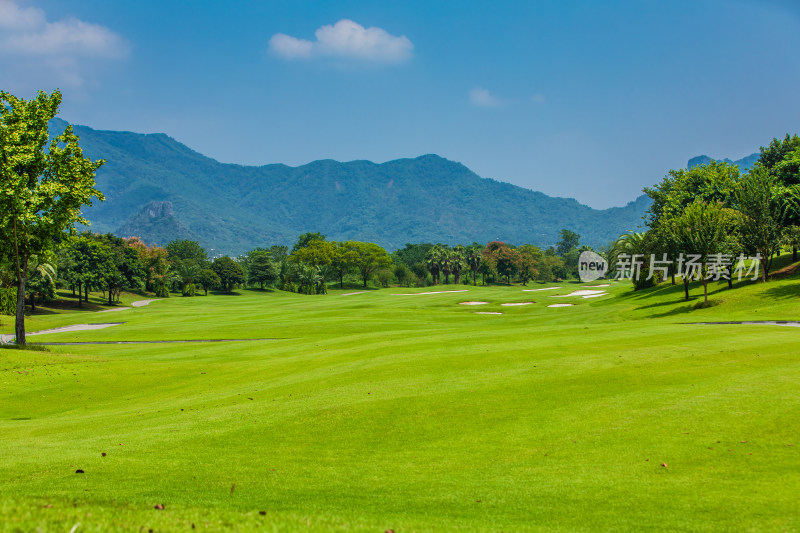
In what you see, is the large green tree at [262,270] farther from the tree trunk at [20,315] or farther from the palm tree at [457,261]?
the tree trunk at [20,315]

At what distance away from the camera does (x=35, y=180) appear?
29406 mm

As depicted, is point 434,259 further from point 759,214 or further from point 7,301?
point 759,214

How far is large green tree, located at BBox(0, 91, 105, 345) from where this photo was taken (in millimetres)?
27219

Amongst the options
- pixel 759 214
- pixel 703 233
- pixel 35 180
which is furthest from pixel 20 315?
pixel 759 214

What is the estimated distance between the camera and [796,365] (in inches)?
588

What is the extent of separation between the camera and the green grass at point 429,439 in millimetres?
7062

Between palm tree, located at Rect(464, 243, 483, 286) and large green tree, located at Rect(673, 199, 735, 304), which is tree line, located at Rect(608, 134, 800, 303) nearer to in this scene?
large green tree, located at Rect(673, 199, 735, 304)

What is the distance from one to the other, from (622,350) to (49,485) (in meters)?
18.2

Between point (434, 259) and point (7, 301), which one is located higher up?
point (434, 259)

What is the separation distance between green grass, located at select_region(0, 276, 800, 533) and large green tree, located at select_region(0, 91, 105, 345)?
942 cm

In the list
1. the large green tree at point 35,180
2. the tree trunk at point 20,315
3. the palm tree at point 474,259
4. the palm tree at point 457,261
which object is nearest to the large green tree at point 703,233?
the large green tree at point 35,180

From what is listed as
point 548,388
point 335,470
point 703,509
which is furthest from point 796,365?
point 335,470

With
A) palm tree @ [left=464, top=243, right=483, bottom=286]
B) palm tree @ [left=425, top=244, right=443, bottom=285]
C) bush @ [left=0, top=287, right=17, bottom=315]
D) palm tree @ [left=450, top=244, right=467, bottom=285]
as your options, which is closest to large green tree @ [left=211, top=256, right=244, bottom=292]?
palm tree @ [left=425, top=244, right=443, bottom=285]

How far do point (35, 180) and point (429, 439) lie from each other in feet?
99.3
